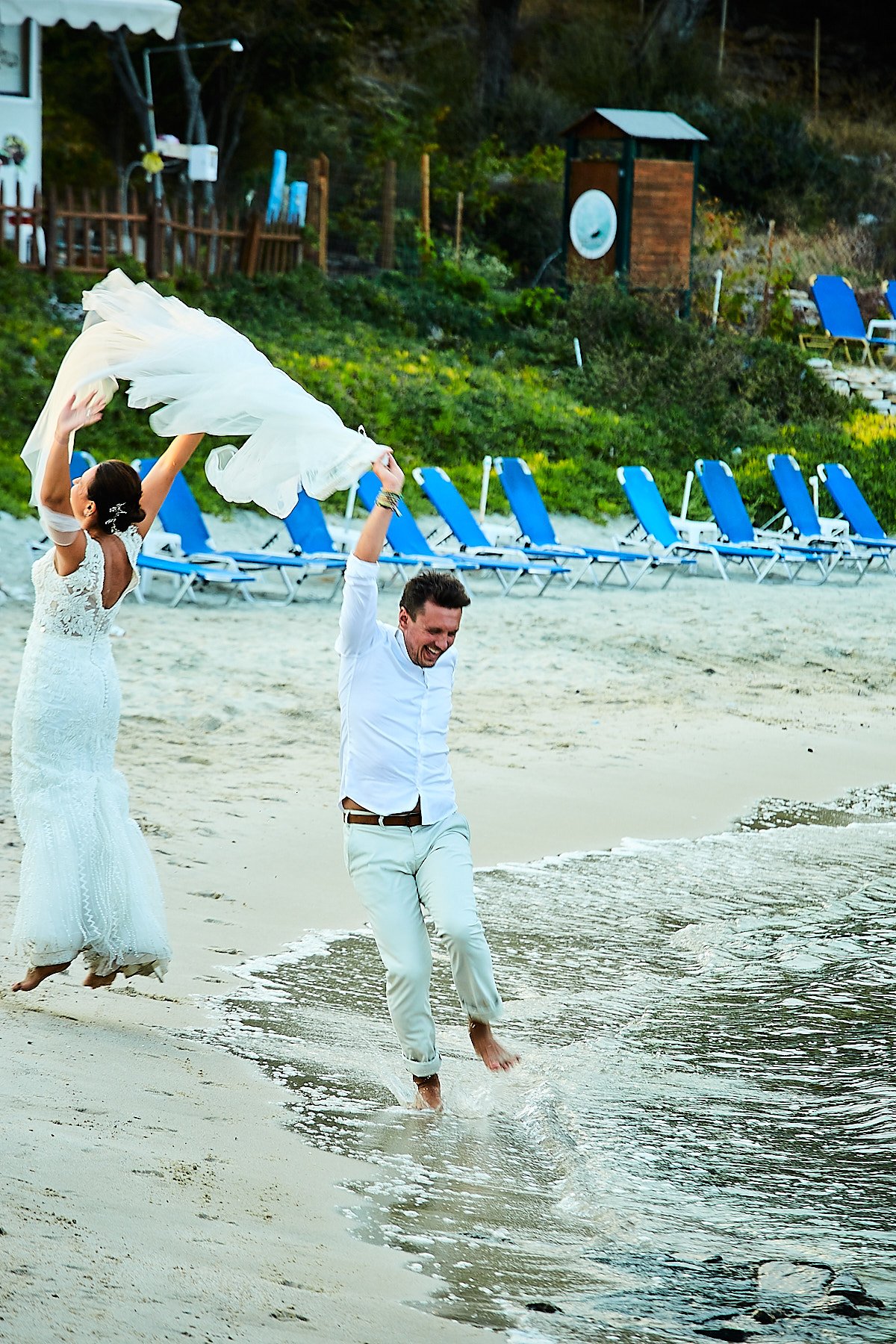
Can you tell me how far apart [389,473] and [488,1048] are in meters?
1.52

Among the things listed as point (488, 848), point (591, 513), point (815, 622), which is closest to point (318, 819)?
point (488, 848)

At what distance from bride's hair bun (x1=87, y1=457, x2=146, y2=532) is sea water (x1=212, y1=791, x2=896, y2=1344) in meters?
1.47

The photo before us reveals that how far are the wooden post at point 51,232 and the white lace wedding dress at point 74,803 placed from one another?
14.1 m

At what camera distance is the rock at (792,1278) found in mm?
3328

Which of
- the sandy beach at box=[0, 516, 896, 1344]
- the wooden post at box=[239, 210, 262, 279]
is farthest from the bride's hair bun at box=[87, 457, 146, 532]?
the wooden post at box=[239, 210, 262, 279]

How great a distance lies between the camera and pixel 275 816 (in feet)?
22.9

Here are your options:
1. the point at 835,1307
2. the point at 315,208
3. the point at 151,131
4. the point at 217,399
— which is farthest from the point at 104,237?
the point at 835,1307

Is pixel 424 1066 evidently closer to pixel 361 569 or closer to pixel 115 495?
pixel 361 569

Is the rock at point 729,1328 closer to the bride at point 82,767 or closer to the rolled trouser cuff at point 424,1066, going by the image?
the rolled trouser cuff at point 424,1066

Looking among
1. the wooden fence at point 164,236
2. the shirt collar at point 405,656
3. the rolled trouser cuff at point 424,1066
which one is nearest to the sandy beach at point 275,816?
the rolled trouser cuff at point 424,1066

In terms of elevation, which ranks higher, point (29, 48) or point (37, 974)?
point (29, 48)

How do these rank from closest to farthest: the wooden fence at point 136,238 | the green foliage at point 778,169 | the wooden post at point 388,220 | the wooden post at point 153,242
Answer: the wooden fence at point 136,238 < the wooden post at point 153,242 < the wooden post at point 388,220 < the green foliage at point 778,169

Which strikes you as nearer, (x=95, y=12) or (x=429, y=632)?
(x=429, y=632)

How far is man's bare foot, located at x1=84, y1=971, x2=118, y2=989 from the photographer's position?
4449 millimetres
